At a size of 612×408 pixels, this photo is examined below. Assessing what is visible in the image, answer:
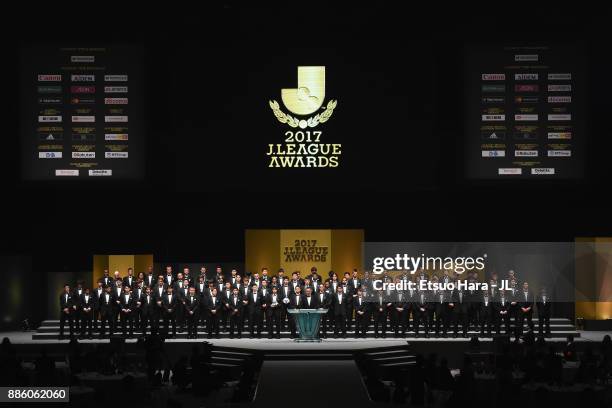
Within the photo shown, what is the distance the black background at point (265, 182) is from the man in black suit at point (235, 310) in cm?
254

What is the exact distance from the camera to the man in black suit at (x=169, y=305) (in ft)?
74.7

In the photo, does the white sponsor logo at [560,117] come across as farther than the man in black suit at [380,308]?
Yes

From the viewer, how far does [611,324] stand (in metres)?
24.5

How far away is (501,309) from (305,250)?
18.1 ft

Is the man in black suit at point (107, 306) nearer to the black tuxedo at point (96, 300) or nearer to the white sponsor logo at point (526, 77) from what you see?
the black tuxedo at point (96, 300)

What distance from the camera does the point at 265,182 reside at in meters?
24.6

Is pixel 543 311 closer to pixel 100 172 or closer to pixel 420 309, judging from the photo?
pixel 420 309

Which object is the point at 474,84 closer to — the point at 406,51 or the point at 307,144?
the point at 406,51

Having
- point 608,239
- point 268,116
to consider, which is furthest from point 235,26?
point 608,239

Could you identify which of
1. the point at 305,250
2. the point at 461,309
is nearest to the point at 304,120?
the point at 305,250

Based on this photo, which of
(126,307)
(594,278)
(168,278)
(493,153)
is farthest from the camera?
(594,278)

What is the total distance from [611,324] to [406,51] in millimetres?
8151

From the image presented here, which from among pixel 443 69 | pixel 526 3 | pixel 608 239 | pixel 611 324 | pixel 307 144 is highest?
pixel 526 3

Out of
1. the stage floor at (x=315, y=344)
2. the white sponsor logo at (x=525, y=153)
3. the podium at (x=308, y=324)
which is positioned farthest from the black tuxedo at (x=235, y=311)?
the white sponsor logo at (x=525, y=153)
